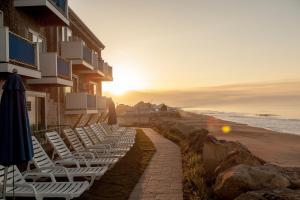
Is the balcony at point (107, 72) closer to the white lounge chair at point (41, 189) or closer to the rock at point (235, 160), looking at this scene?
the rock at point (235, 160)

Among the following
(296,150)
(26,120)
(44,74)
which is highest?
(44,74)

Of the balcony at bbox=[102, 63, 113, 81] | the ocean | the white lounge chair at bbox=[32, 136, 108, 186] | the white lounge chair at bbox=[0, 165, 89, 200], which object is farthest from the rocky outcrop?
the ocean

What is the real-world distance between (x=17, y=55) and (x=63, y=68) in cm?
536

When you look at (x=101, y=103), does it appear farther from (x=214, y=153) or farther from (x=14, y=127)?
(x=14, y=127)

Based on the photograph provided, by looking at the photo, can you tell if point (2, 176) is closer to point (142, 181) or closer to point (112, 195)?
point (112, 195)

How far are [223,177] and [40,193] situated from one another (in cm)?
337

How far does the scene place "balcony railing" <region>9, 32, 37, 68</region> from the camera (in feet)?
42.8

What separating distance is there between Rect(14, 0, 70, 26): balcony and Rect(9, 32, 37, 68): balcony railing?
2053 millimetres

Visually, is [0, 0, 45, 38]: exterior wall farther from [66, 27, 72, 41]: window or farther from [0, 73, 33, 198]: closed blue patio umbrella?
[0, 73, 33, 198]: closed blue patio umbrella

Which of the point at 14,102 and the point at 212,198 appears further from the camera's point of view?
the point at 212,198

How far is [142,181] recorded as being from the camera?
1017 cm

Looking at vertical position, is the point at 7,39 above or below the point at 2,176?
above

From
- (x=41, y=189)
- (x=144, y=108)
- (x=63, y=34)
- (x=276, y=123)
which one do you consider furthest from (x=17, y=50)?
(x=144, y=108)

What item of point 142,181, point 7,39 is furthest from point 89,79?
point 142,181
